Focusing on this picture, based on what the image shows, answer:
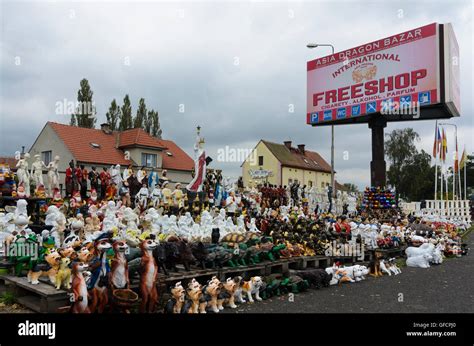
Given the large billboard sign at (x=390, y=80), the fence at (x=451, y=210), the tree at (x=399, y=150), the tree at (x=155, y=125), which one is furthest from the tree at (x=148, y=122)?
the tree at (x=399, y=150)

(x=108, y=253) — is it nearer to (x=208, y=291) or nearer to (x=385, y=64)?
(x=208, y=291)

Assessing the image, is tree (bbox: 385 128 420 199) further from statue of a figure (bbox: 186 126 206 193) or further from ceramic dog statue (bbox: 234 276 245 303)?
ceramic dog statue (bbox: 234 276 245 303)

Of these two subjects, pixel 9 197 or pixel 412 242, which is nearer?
pixel 9 197

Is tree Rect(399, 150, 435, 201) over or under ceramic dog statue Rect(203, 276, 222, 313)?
over

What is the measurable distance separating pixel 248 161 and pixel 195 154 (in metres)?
27.7

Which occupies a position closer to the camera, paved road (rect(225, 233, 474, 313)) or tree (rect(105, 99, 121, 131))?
paved road (rect(225, 233, 474, 313))

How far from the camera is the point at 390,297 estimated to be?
7.66m

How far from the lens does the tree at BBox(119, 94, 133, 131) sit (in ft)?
109

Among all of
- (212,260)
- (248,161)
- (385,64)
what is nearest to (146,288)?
(212,260)

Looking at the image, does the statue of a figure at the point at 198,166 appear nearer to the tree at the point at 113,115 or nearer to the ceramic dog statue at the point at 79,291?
the ceramic dog statue at the point at 79,291

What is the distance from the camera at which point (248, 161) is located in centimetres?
4241

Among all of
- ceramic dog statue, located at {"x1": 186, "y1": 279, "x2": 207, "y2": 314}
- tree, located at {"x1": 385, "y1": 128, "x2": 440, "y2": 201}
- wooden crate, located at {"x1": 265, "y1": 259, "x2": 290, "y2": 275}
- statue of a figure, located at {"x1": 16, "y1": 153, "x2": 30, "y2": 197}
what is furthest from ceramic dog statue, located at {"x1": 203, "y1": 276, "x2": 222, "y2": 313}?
tree, located at {"x1": 385, "y1": 128, "x2": 440, "y2": 201}

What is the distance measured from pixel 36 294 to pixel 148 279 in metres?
1.72

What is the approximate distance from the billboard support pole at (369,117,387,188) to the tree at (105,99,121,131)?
19.8 m
